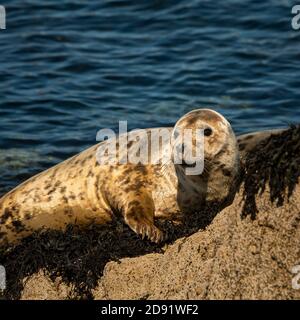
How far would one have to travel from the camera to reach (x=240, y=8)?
1534 cm

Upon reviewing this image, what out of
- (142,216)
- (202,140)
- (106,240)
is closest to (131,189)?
(142,216)

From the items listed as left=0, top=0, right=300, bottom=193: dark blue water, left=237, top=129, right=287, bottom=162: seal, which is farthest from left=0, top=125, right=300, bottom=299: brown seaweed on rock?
left=0, top=0, right=300, bottom=193: dark blue water

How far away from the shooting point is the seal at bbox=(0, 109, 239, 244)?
686 cm

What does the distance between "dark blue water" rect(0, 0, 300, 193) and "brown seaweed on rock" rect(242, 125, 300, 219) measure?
436 cm

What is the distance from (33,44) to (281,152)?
9.33 m

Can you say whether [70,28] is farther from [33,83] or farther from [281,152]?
[281,152]

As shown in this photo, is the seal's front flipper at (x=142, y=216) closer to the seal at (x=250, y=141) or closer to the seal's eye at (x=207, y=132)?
the seal's eye at (x=207, y=132)

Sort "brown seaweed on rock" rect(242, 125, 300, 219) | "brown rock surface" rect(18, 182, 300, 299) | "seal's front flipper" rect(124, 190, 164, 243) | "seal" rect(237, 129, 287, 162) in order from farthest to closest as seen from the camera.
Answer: "seal" rect(237, 129, 287, 162), "seal's front flipper" rect(124, 190, 164, 243), "brown seaweed on rock" rect(242, 125, 300, 219), "brown rock surface" rect(18, 182, 300, 299)

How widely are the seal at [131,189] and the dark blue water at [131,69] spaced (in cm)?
196

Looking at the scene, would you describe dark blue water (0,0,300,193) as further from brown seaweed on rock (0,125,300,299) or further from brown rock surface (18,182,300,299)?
brown rock surface (18,182,300,299)

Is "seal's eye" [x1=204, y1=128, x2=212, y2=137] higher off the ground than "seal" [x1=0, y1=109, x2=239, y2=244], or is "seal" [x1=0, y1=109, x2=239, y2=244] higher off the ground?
"seal's eye" [x1=204, y1=128, x2=212, y2=137]

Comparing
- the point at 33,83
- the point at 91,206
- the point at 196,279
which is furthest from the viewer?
the point at 33,83
